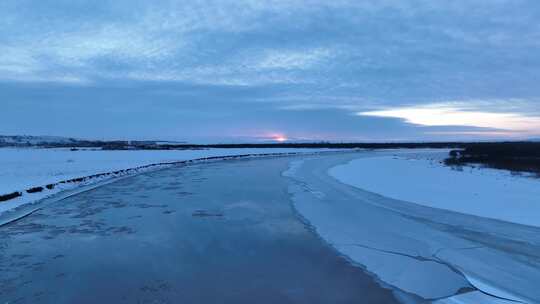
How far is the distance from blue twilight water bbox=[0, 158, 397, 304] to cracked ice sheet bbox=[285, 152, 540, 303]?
51 centimetres

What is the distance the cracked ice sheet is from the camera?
547 centimetres

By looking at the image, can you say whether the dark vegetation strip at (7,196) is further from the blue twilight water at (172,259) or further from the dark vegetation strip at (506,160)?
the dark vegetation strip at (506,160)

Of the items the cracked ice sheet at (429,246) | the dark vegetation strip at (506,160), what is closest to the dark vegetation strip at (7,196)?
the cracked ice sheet at (429,246)

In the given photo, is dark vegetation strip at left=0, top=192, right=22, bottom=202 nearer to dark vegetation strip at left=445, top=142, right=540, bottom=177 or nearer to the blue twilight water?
the blue twilight water

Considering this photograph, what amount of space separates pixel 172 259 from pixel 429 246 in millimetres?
4431

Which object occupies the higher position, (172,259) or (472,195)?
(472,195)

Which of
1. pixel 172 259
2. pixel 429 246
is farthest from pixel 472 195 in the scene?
pixel 172 259

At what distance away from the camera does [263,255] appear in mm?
6855

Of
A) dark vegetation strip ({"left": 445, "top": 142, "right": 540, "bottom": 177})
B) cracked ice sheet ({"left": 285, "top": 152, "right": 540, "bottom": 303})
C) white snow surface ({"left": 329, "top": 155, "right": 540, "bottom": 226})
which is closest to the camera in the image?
cracked ice sheet ({"left": 285, "top": 152, "right": 540, "bottom": 303})

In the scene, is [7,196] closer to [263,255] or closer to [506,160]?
[263,255]

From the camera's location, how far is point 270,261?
6516 millimetres

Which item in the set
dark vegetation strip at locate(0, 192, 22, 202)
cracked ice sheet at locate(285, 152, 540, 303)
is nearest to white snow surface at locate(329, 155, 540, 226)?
cracked ice sheet at locate(285, 152, 540, 303)

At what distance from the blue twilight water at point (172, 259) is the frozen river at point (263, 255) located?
20mm

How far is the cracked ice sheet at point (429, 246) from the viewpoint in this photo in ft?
18.0
